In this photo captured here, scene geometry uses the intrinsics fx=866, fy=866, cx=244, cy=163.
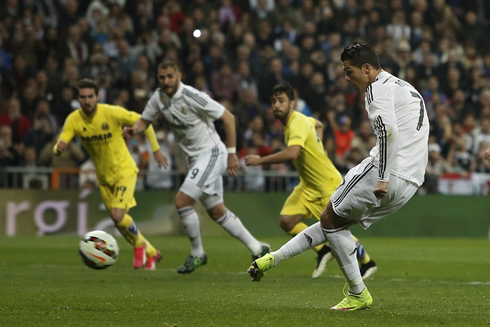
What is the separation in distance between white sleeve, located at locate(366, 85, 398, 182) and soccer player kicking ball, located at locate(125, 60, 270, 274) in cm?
417

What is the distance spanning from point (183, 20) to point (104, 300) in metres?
13.9

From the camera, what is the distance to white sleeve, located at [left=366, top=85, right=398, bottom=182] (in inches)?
252

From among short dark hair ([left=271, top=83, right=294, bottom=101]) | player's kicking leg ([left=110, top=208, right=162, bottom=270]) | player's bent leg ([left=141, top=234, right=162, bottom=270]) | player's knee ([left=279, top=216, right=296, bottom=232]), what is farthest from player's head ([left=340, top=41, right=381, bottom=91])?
player's bent leg ([left=141, top=234, right=162, bottom=270])

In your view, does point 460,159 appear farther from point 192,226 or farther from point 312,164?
point 192,226

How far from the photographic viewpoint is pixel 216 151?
11.0 m

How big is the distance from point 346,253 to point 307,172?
3.43 m

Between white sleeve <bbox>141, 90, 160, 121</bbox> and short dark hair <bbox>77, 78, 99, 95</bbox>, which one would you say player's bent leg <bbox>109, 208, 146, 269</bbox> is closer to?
white sleeve <bbox>141, 90, 160, 121</bbox>

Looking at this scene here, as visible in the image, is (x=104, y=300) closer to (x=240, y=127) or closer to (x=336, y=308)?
(x=336, y=308)

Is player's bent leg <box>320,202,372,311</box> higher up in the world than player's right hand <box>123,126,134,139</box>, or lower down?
lower down

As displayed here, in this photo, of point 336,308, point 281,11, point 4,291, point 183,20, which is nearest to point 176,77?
point 4,291

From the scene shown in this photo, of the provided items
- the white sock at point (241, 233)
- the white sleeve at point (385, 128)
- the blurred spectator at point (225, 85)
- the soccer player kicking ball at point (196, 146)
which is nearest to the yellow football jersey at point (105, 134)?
the soccer player kicking ball at point (196, 146)

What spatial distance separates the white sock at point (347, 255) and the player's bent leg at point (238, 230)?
3729 millimetres

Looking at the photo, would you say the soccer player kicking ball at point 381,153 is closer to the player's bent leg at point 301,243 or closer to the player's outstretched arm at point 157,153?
the player's bent leg at point 301,243

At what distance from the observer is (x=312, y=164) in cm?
1032
